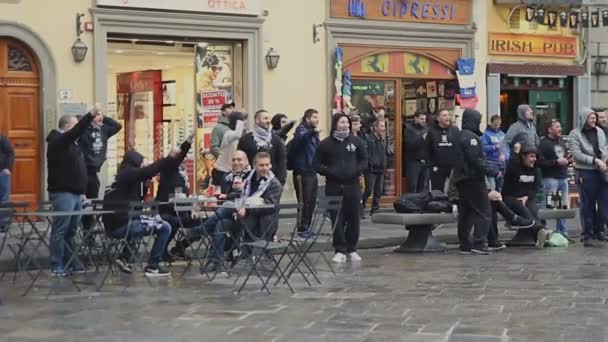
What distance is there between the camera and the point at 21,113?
54.6 feet

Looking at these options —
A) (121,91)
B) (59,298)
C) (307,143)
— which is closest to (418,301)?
(59,298)

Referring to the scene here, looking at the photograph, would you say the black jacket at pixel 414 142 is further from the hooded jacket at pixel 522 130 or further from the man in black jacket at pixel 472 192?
the man in black jacket at pixel 472 192

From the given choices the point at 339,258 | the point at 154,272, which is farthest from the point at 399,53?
the point at 154,272

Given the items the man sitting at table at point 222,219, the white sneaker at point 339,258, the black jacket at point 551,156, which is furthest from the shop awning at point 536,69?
the man sitting at table at point 222,219

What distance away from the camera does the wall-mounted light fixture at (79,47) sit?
55.3 feet

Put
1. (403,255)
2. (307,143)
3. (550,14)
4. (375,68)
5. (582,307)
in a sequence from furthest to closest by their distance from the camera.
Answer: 1. (550,14)
2. (375,68)
3. (307,143)
4. (403,255)
5. (582,307)

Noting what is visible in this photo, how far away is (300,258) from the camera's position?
37.2 ft

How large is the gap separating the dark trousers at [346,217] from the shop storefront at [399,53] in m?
6.48

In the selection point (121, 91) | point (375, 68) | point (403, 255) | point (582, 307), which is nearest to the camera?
point (582, 307)

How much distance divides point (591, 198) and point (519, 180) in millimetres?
1053

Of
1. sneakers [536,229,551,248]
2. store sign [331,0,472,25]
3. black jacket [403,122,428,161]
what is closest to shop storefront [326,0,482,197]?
A: store sign [331,0,472,25]

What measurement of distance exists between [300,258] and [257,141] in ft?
10.9

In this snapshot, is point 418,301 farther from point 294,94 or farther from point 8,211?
point 294,94

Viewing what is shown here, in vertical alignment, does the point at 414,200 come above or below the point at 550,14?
below
